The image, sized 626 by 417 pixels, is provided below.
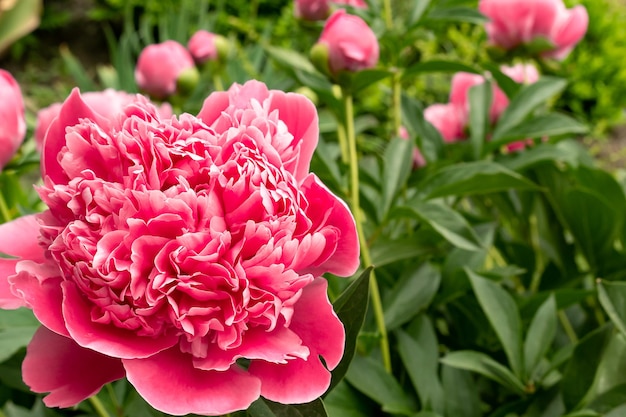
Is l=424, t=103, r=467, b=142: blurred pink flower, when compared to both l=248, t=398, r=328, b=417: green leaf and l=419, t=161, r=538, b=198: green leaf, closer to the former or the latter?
l=419, t=161, r=538, b=198: green leaf

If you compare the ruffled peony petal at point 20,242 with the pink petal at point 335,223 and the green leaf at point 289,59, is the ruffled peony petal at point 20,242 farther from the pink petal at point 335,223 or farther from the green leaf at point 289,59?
the green leaf at point 289,59

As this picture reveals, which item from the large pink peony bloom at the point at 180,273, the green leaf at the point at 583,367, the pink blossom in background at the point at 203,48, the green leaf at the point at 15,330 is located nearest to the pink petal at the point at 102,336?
the large pink peony bloom at the point at 180,273

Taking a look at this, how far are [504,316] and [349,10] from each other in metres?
0.31

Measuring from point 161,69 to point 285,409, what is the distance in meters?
0.49

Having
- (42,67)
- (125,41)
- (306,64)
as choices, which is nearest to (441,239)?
(306,64)

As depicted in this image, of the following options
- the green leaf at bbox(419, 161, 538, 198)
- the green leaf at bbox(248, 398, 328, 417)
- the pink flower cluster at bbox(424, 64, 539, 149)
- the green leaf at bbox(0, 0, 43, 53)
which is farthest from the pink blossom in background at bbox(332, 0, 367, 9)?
the green leaf at bbox(0, 0, 43, 53)

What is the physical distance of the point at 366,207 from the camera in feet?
1.72

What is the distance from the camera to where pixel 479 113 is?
22.8 inches

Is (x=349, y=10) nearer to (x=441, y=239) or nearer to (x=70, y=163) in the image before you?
(x=441, y=239)

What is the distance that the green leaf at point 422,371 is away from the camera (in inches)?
17.1

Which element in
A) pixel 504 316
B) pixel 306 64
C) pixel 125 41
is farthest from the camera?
pixel 125 41

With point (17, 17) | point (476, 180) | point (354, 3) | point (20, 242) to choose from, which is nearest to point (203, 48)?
point (354, 3)

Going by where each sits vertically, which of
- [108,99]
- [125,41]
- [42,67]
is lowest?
[42,67]

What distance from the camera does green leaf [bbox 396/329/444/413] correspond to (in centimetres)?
43
